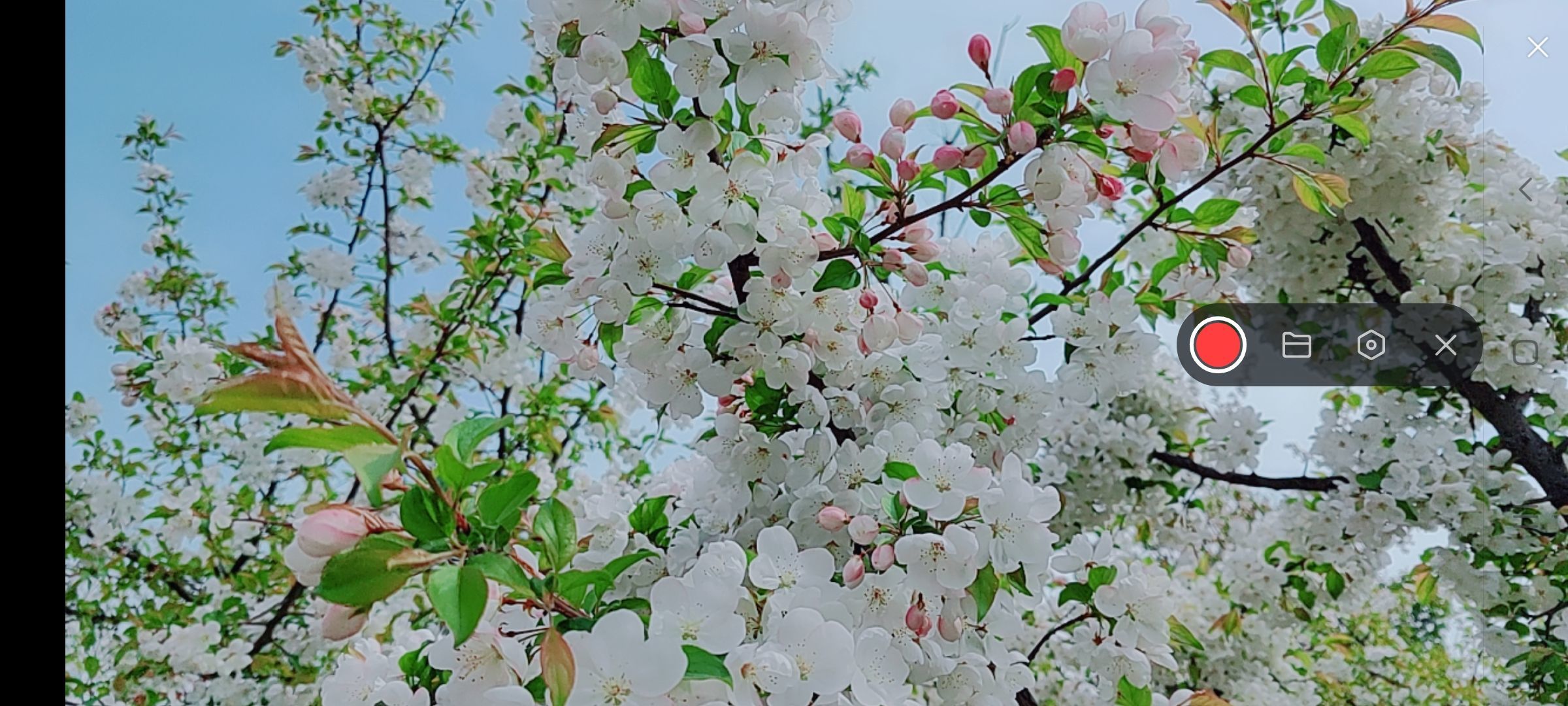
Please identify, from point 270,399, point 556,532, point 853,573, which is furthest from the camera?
point 853,573

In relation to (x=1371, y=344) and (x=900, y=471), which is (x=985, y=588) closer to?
(x=900, y=471)

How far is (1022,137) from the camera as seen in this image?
20.8 inches

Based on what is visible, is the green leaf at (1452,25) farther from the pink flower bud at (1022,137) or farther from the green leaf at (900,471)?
the green leaf at (900,471)

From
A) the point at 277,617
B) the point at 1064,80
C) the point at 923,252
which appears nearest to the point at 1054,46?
the point at 1064,80

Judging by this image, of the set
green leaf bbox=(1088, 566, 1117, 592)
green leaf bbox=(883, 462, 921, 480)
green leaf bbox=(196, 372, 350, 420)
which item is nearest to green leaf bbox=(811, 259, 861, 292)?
green leaf bbox=(883, 462, 921, 480)

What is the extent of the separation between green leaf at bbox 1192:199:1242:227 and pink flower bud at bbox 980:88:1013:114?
190 mm

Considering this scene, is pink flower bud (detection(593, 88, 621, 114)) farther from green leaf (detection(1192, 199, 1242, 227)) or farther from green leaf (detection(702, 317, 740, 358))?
green leaf (detection(1192, 199, 1242, 227))

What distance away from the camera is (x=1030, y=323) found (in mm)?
738

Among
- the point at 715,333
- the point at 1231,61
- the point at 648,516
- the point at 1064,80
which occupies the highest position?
the point at 1231,61

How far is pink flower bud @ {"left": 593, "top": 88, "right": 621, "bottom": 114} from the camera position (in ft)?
1.82

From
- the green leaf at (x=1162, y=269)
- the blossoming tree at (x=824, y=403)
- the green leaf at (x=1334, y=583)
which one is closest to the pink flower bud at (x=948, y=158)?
the blossoming tree at (x=824, y=403)

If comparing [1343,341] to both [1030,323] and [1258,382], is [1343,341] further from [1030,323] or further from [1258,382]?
[1030,323]

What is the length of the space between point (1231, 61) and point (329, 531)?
2.05 ft
